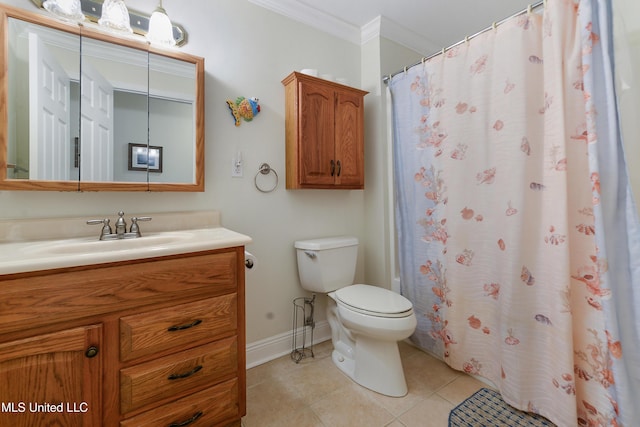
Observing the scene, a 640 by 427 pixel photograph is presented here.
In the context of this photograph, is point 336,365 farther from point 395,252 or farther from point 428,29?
point 428,29

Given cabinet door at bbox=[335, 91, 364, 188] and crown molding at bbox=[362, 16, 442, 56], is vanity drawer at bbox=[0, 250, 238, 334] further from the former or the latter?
crown molding at bbox=[362, 16, 442, 56]

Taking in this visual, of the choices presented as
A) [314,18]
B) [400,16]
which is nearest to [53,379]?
[314,18]

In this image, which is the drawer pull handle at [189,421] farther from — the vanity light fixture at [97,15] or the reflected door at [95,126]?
the vanity light fixture at [97,15]

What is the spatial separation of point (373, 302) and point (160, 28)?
5.79 ft

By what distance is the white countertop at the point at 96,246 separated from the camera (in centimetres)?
83

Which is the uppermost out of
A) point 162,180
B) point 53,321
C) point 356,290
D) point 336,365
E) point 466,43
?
point 466,43

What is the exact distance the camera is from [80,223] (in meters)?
1.26

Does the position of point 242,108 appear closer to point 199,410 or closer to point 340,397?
point 199,410

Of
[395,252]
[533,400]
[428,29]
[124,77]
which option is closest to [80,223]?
[124,77]

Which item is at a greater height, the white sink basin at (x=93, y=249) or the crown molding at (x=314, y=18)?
the crown molding at (x=314, y=18)

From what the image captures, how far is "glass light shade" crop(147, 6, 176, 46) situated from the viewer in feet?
4.41

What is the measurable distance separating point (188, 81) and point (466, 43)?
5.03 ft

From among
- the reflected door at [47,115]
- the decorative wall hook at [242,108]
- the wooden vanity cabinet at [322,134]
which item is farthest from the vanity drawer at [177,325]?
the decorative wall hook at [242,108]

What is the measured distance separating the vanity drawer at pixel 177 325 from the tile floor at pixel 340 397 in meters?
0.57
